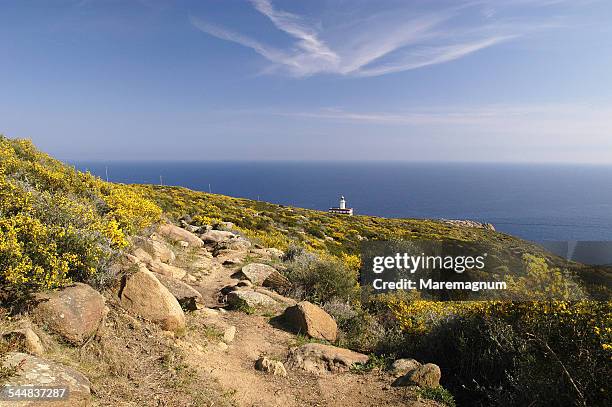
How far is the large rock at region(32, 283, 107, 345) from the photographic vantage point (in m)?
5.38

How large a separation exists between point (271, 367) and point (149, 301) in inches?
110

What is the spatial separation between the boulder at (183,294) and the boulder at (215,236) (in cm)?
750

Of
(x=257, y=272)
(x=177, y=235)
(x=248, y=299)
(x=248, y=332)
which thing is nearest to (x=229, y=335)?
(x=248, y=332)

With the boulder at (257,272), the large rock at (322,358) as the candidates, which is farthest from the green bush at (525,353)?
the boulder at (257,272)

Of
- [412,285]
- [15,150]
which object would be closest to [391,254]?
[412,285]

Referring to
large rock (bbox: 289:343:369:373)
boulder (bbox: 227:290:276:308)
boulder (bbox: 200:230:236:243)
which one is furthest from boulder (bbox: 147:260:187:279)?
boulder (bbox: 200:230:236:243)

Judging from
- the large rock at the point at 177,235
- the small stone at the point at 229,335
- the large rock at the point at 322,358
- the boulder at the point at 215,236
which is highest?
the large rock at the point at 177,235

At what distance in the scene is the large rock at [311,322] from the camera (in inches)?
357

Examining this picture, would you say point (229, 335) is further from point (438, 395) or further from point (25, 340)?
point (438, 395)

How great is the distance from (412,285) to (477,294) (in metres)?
2.41

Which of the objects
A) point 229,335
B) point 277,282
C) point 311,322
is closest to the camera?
point 229,335

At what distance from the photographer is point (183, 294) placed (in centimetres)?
870

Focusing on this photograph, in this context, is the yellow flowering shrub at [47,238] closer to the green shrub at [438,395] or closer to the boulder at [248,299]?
the boulder at [248,299]

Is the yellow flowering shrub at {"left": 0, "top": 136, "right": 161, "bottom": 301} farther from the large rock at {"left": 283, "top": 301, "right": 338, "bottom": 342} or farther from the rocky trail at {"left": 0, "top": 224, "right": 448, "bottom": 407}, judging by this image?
the large rock at {"left": 283, "top": 301, "right": 338, "bottom": 342}
